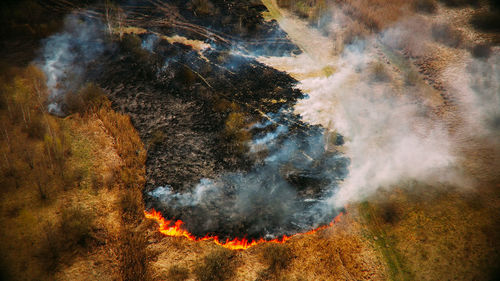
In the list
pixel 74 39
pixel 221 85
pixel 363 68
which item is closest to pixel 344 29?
pixel 363 68

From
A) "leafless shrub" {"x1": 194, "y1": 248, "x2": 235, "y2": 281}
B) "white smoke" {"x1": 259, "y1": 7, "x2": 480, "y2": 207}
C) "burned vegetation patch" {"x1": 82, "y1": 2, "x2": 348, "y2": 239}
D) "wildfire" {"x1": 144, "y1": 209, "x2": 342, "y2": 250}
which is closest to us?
"leafless shrub" {"x1": 194, "y1": 248, "x2": 235, "y2": 281}

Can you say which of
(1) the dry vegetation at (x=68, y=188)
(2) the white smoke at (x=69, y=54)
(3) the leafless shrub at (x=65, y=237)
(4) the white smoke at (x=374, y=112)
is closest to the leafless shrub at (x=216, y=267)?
(1) the dry vegetation at (x=68, y=188)

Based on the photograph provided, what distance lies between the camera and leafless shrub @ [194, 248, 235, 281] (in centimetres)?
488

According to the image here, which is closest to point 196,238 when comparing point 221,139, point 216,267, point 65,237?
point 216,267

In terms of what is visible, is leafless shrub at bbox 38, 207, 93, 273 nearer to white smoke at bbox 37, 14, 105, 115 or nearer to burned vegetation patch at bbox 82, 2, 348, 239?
burned vegetation patch at bbox 82, 2, 348, 239

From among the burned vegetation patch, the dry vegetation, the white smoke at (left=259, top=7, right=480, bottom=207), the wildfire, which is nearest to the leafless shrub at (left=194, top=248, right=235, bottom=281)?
the wildfire

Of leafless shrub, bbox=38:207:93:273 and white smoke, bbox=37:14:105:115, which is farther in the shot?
white smoke, bbox=37:14:105:115

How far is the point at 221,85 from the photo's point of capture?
8406 millimetres

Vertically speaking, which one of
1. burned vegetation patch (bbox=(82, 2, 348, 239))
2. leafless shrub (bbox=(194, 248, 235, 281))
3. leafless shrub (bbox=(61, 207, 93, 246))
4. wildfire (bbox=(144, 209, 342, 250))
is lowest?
leafless shrub (bbox=(194, 248, 235, 281))

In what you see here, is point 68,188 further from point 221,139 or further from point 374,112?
point 374,112

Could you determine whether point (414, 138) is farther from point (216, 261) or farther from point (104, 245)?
point (104, 245)

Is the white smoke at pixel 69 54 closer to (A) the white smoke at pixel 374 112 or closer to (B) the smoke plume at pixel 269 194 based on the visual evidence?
(B) the smoke plume at pixel 269 194

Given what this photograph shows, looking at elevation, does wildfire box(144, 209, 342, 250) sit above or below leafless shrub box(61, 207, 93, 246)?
below

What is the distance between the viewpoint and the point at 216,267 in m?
4.98
